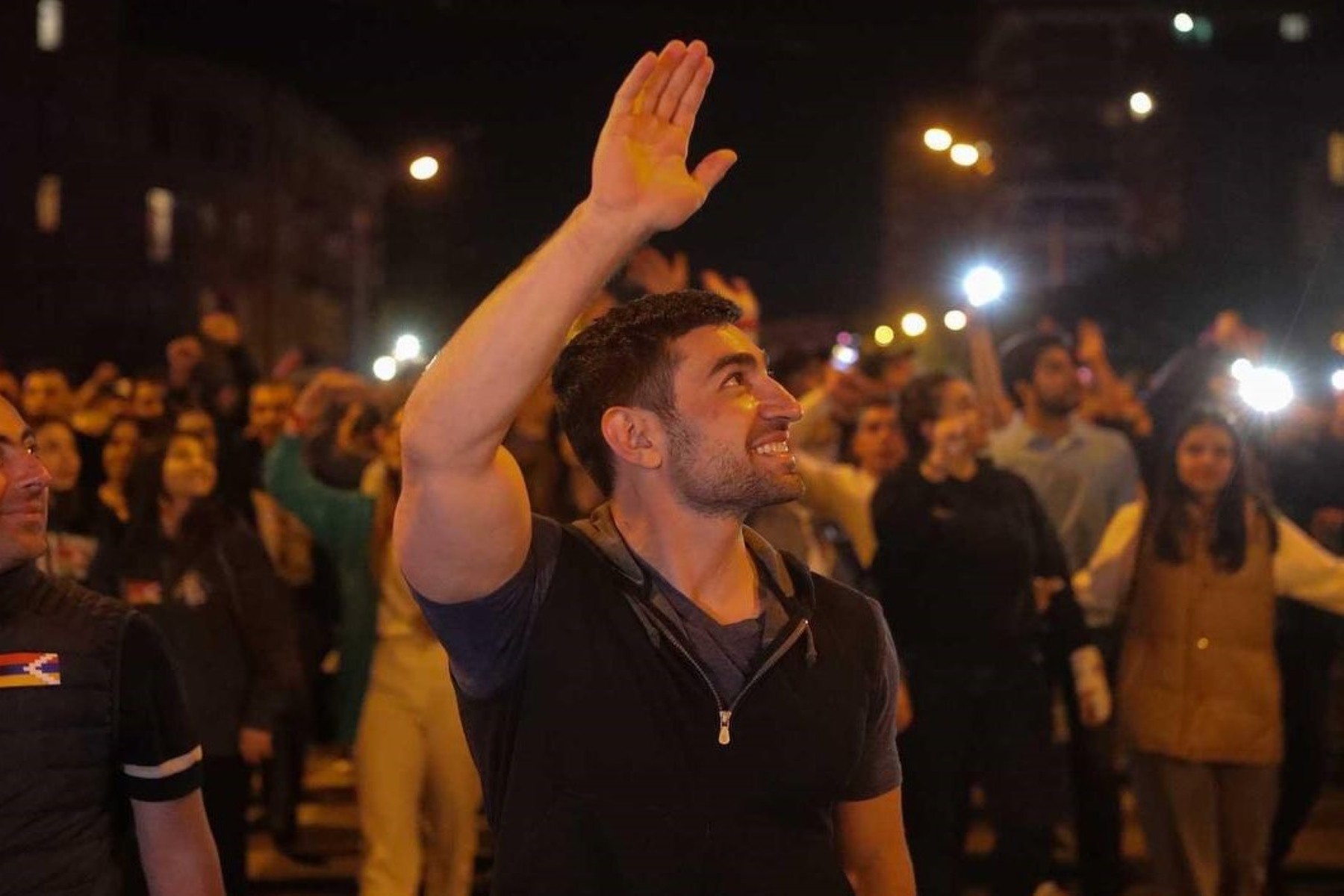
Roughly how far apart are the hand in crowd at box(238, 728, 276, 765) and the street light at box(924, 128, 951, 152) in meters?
9.78

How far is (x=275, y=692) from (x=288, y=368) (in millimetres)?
→ 7404

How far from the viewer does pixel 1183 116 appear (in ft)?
161

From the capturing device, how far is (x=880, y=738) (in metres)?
3.44

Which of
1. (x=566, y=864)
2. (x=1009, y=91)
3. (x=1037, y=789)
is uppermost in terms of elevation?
(x=1009, y=91)

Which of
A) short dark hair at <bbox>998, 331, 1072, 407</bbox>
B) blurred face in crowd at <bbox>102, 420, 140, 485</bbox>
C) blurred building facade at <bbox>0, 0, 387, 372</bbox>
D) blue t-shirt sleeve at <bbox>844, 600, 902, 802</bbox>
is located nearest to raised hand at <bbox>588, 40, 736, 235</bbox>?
blue t-shirt sleeve at <bbox>844, 600, 902, 802</bbox>

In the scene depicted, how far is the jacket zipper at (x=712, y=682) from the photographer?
3.12 m

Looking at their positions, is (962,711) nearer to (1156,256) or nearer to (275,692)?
(275,692)

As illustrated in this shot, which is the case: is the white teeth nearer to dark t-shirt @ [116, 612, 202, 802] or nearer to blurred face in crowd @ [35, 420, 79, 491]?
dark t-shirt @ [116, 612, 202, 802]

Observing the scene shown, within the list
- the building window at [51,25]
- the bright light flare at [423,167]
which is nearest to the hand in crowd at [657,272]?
the bright light flare at [423,167]

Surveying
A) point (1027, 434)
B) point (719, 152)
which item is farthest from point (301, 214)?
point (719, 152)

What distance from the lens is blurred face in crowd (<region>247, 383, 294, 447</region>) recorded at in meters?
11.2

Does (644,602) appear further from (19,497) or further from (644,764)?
(19,497)

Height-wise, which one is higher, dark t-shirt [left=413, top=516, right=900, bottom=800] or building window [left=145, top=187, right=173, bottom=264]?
building window [left=145, top=187, right=173, bottom=264]

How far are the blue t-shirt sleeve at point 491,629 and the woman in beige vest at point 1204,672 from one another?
15.3 ft
